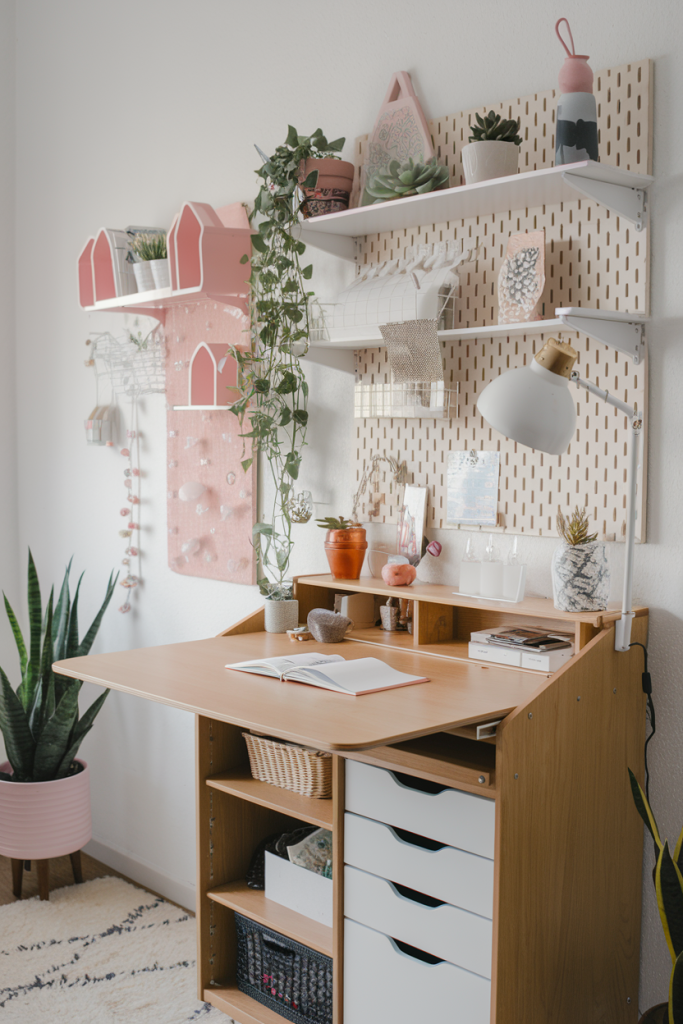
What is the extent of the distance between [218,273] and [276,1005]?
1807 mm

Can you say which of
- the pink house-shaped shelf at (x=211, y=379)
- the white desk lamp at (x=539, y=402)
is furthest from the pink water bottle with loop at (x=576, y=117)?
the pink house-shaped shelf at (x=211, y=379)

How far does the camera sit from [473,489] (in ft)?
7.00

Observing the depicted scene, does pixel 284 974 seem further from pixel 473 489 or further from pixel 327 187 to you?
pixel 327 187

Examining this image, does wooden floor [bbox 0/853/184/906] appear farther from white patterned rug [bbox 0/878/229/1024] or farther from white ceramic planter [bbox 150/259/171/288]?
white ceramic planter [bbox 150/259/171/288]

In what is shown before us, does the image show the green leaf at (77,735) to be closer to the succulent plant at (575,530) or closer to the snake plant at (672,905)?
the succulent plant at (575,530)

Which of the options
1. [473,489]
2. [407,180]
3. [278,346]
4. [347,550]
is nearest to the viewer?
[407,180]

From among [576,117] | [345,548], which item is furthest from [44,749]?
[576,117]

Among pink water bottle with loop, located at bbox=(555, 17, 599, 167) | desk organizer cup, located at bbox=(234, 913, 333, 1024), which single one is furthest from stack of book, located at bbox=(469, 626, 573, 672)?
pink water bottle with loop, located at bbox=(555, 17, 599, 167)

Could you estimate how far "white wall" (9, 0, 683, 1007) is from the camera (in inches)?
72.2

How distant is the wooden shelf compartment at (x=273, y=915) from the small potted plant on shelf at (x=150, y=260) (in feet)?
5.41

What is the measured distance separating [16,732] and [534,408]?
2.05 metres

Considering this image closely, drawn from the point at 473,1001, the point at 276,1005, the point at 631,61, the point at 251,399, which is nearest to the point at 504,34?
the point at 631,61

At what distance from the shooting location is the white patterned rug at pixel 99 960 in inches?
92.3

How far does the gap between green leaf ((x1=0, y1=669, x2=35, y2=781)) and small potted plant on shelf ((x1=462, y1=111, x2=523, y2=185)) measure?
6.55 ft
